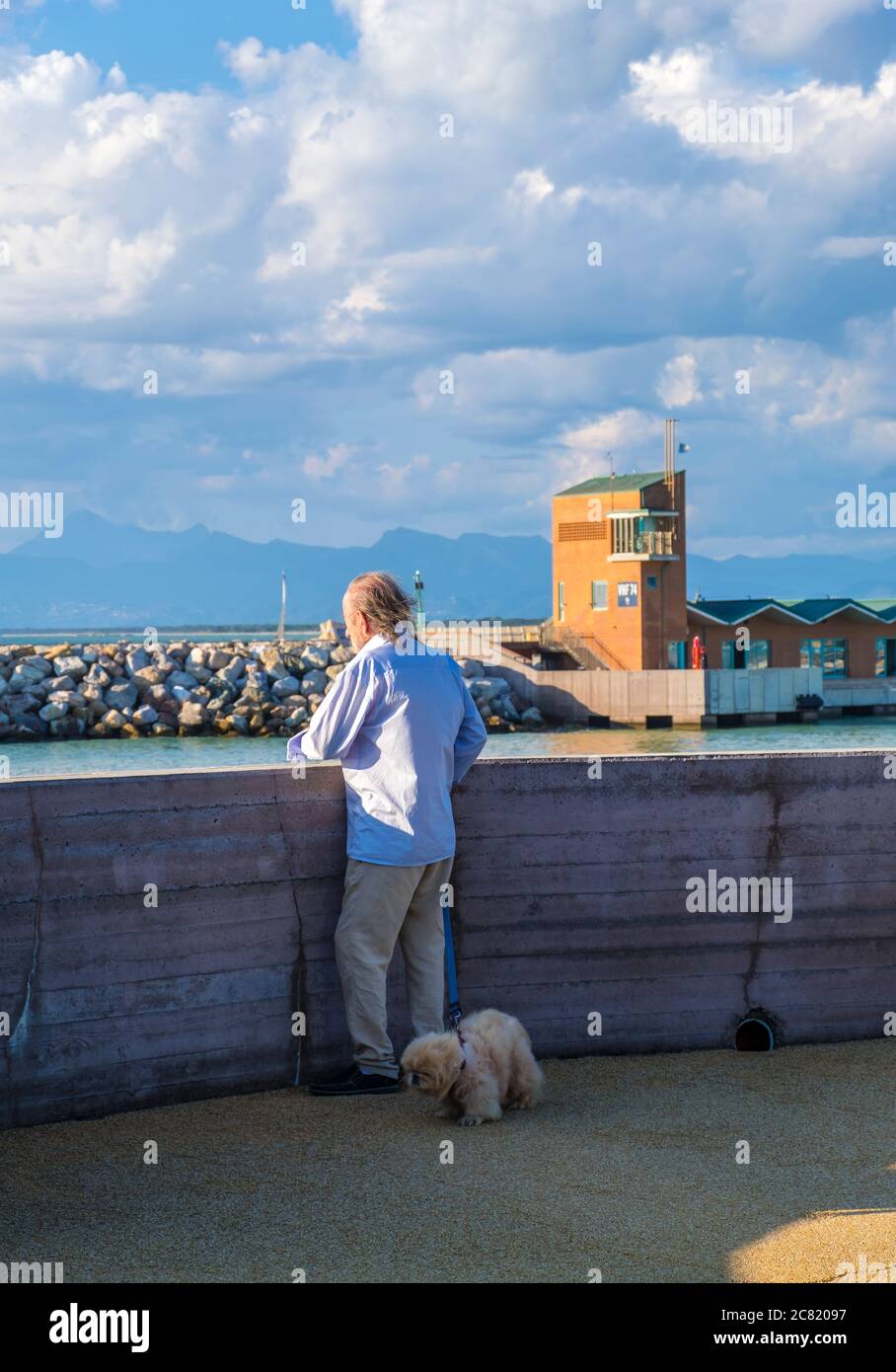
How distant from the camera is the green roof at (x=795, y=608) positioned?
7306 cm

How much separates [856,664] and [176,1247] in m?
76.1

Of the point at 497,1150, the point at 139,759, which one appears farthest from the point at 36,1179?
the point at 139,759

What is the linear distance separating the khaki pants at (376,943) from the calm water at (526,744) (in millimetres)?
44540

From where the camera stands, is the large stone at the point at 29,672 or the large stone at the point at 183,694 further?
the large stone at the point at 29,672

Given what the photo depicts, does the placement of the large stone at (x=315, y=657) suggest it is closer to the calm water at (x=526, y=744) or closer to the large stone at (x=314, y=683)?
the large stone at (x=314, y=683)

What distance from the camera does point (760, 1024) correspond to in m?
6.68

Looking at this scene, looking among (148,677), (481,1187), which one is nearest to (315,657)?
(148,677)

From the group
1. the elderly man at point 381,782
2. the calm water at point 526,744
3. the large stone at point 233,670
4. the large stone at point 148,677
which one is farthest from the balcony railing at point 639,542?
the elderly man at point 381,782

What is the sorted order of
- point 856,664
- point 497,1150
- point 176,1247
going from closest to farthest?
1. point 176,1247
2. point 497,1150
3. point 856,664

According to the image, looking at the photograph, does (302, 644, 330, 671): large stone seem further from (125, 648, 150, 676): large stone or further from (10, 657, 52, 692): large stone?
(10, 657, 52, 692): large stone

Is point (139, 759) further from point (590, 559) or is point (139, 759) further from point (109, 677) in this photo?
point (590, 559)

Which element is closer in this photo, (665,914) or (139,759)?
(665,914)

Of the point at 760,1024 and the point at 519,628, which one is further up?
the point at 519,628
